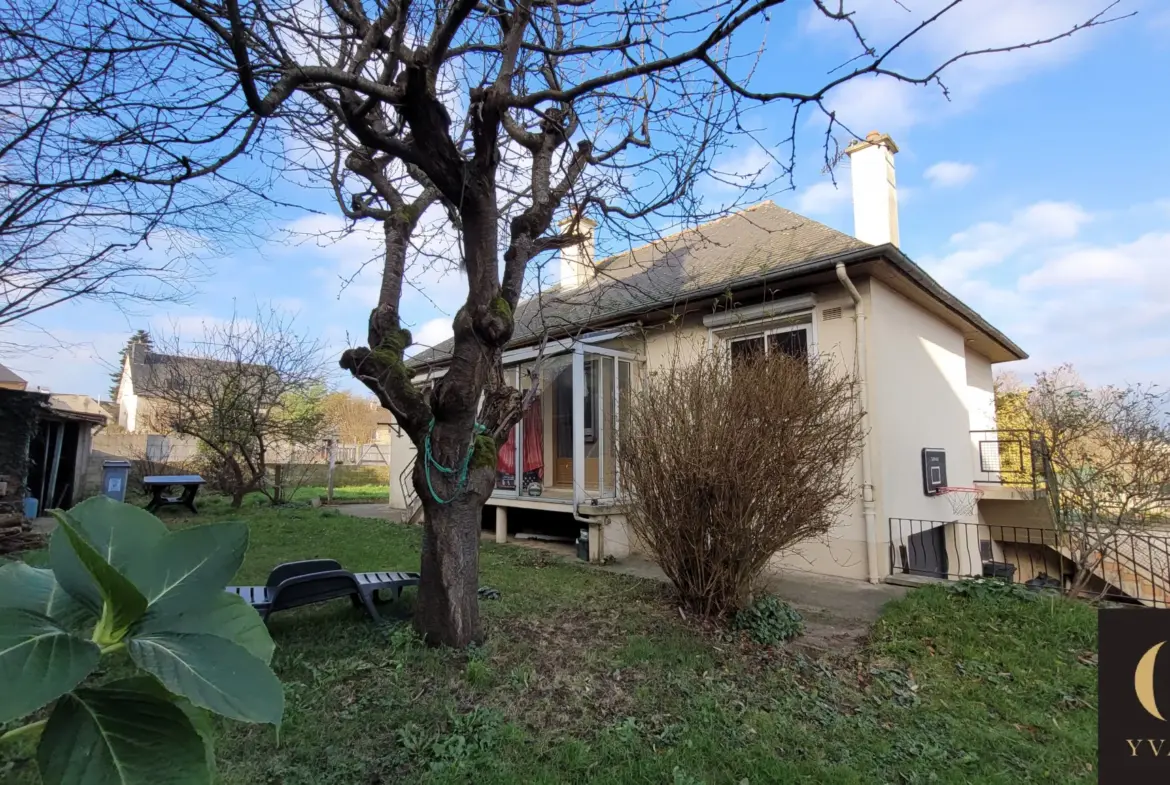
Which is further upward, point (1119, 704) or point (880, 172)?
point (880, 172)

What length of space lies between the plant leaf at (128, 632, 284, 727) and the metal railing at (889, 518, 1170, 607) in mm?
7148

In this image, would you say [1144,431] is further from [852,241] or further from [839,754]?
[839,754]

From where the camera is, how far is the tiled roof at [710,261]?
763cm

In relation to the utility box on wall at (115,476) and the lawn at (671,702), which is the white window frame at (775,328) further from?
the utility box on wall at (115,476)

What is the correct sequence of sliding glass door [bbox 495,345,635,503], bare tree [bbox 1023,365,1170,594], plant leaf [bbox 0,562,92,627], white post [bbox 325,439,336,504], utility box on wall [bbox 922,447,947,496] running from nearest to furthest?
plant leaf [bbox 0,562,92,627], bare tree [bbox 1023,365,1170,594], utility box on wall [bbox 922,447,947,496], sliding glass door [bbox 495,345,635,503], white post [bbox 325,439,336,504]

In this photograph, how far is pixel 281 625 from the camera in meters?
4.84

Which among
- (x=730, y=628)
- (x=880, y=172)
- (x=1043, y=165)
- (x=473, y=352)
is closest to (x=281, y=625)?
(x=473, y=352)

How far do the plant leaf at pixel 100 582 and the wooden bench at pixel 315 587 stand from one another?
12.7ft

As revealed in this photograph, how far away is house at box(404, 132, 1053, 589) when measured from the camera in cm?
712

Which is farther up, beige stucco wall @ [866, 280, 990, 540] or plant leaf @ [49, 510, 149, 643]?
beige stucco wall @ [866, 280, 990, 540]

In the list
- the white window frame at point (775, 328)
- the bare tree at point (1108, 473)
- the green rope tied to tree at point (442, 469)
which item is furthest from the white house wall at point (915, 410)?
the green rope tied to tree at point (442, 469)

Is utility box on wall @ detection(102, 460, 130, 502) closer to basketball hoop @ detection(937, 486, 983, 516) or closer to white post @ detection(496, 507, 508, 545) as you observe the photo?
white post @ detection(496, 507, 508, 545)

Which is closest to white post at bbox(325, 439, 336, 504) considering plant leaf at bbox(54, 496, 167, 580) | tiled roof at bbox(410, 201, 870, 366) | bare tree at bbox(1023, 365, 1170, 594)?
tiled roof at bbox(410, 201, 870, 366)

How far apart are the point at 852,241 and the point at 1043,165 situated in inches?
110
